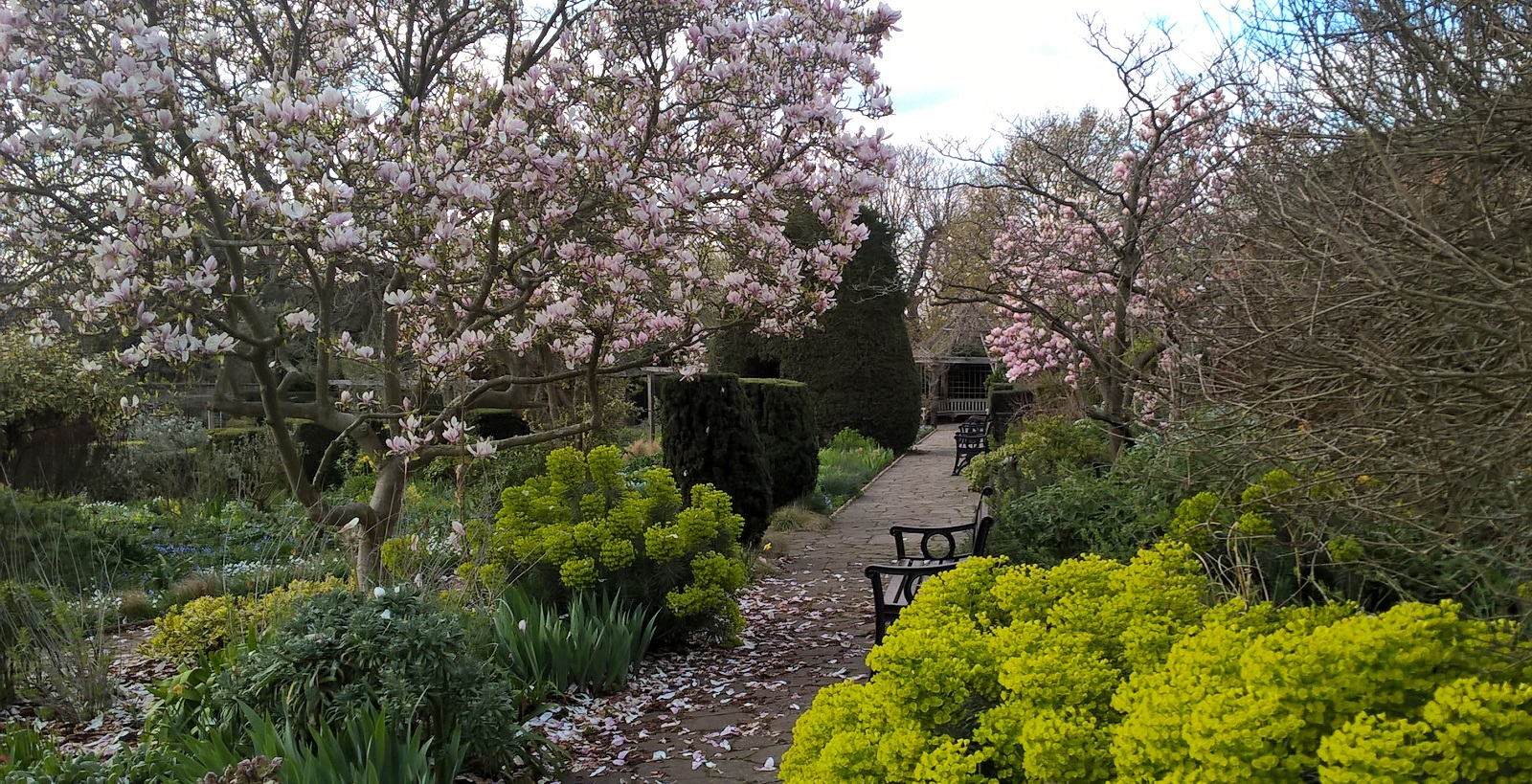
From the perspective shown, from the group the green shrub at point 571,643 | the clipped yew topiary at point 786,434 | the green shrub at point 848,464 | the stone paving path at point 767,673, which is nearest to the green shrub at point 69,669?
the green shrub at point 571,643

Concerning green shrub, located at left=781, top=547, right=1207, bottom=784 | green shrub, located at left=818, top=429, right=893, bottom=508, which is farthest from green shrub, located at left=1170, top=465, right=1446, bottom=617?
green shrub, located at left=818, top=429, right=893, bottom=508

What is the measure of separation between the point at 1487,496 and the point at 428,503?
766 centimetres

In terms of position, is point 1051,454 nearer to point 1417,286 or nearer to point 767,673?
point 767,673

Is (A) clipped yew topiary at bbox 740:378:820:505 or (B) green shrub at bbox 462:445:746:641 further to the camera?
(A) clipped yew topiary at bbox 740:378:820:505

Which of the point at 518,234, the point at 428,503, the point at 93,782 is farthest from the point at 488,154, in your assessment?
the point at 428,503

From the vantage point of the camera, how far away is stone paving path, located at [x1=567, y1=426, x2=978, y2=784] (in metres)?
3.97

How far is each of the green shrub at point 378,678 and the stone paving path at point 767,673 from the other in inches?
22.9

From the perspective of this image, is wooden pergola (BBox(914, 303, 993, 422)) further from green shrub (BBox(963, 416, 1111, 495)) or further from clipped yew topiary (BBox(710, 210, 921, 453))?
green shrub (BBox(963, 416, 1111, 495))

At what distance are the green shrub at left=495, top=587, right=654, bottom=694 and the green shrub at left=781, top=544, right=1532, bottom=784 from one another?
233 cm

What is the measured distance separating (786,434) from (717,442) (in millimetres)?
2344

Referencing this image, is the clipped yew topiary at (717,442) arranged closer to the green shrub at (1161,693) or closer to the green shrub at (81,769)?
the green shrub at (81,769)

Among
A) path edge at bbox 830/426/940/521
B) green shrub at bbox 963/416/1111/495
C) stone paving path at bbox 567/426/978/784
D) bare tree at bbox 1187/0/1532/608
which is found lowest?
stone paving path at bbox 567/426/978/784

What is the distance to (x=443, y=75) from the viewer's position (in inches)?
199

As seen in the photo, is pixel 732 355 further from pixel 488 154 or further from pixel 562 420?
pixel 488 154
